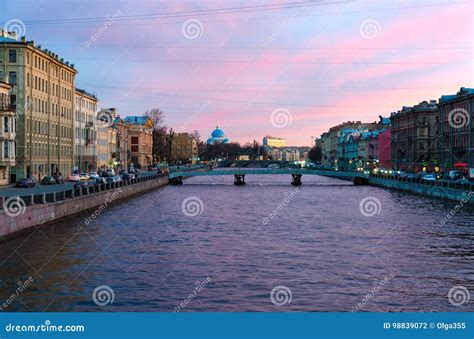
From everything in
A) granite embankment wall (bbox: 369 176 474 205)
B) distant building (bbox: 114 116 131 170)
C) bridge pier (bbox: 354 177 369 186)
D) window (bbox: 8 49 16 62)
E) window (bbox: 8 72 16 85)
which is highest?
window (bbox: 8 49 16 62)

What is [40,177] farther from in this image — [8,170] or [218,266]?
[218,266]

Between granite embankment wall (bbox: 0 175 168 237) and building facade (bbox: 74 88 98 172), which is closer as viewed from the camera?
granite embankment wall (bbox: 0 175 168 237)

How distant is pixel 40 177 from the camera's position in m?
67.4

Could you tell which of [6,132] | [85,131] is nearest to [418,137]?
[85,131]

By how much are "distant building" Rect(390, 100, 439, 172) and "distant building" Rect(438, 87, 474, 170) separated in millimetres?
4862

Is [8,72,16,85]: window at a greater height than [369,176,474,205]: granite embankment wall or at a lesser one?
greater

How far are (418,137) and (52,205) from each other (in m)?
84.7

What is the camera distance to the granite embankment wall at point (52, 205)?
29.5 metres

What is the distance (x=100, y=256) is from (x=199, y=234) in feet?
27.5

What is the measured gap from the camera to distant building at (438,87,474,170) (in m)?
82.8

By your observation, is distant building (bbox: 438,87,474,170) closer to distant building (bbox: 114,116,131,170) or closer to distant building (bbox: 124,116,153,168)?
distant building (bbox: 114,116,131,170)

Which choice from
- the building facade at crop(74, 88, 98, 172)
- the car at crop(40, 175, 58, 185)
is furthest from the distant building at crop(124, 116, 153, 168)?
the car at crop(40, 175, 58, 185)

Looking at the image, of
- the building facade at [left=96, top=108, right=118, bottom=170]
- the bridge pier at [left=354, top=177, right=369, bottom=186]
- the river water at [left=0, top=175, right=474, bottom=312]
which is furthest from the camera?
the building facade at [left=96, top=108, right=118, bottom=170]

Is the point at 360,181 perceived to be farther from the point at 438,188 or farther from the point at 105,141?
the point at 105,141
